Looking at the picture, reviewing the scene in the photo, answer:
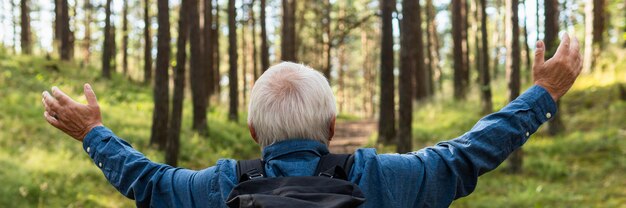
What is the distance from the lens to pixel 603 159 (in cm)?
1308

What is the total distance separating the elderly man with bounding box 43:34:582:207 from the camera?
6.86 feet

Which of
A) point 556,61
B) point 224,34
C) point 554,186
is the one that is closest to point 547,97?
point 556,61

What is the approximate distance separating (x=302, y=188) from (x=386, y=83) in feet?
52.9

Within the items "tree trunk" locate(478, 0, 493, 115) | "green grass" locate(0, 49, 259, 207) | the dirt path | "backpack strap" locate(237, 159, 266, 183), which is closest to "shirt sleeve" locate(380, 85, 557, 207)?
"backpack strap" locate(237, 159, 266, 183)

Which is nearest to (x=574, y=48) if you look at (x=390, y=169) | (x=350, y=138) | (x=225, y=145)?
(x=390, y=169)

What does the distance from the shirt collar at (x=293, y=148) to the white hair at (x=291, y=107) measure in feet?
0.09

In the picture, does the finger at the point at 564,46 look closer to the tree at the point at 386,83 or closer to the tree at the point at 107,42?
the tree at the point at 386,83

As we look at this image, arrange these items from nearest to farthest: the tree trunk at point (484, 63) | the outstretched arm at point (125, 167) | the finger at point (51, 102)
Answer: the outstretched arm at point (125, 167)
the finger at point (51, 102)
the tree trunk at point (484, 63)

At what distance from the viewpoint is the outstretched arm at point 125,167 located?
7.20 ft

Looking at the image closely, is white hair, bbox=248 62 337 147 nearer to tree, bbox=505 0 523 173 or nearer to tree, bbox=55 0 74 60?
tree, bbox=505 0 523 173

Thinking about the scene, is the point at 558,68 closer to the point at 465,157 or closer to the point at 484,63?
the point at 465,157

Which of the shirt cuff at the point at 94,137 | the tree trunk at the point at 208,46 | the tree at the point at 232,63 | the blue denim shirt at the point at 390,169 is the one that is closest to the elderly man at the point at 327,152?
the blue denim shirt at the point at 390,169

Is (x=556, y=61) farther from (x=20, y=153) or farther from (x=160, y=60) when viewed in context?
(x=160, y=60)

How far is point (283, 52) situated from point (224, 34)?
31060mm
